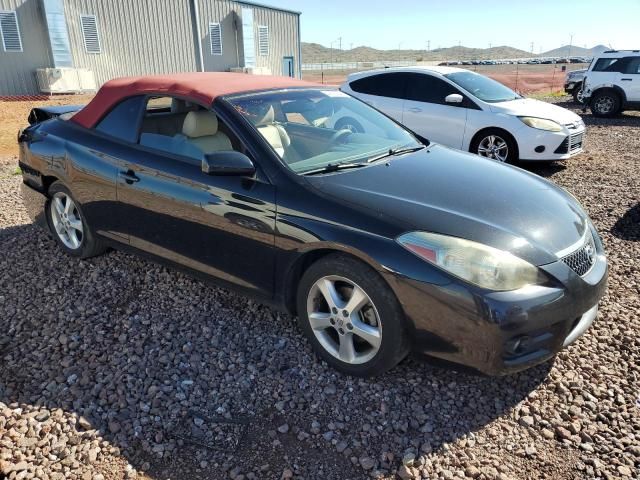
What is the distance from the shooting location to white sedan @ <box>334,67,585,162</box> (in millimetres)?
7348

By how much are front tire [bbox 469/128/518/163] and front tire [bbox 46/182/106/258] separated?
5622 millimetres

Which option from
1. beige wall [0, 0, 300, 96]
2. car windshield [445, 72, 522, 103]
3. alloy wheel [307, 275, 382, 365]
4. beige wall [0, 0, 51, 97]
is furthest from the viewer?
beige wall [0, 0, 300, 96]

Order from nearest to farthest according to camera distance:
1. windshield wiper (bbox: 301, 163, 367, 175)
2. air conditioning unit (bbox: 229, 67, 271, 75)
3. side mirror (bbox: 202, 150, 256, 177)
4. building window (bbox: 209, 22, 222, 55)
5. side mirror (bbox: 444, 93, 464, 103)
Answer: side mirror (bbox: 202, 150, 256, 177) < windshield wiper (bbox: 301, 163, 367, 175) < side mirror (bbox: 444, 93, 464, 103) < building window (bbox: 209, 22, 222, 55) < air conditioning unit (bbox: 229, 67, 271, 75)

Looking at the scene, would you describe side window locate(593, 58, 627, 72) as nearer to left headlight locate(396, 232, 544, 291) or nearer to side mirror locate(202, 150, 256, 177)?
left headlight locate(396, 232, 544, 291)

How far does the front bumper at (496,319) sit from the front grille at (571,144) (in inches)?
211

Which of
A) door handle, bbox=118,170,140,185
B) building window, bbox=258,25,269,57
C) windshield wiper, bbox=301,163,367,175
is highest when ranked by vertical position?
building window, bbox=258,25,269,57

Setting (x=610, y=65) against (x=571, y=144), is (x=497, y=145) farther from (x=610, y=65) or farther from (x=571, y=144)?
(x=610, y=65)

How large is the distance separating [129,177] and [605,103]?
47.7ft

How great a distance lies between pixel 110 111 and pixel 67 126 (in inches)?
21.1

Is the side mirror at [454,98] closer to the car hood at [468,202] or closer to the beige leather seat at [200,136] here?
the car hood at [468,202]

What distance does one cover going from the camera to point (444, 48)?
615 ft

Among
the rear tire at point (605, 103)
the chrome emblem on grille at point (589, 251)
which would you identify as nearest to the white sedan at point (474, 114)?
the chrome emblem on grille at point (589, 251)

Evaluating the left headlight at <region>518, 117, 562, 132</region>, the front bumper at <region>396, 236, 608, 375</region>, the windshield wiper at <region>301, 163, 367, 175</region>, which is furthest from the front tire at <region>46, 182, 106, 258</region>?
the left headlight at <region>518, 117, 562, 132</region>

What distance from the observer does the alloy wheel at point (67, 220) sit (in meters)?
4.31
